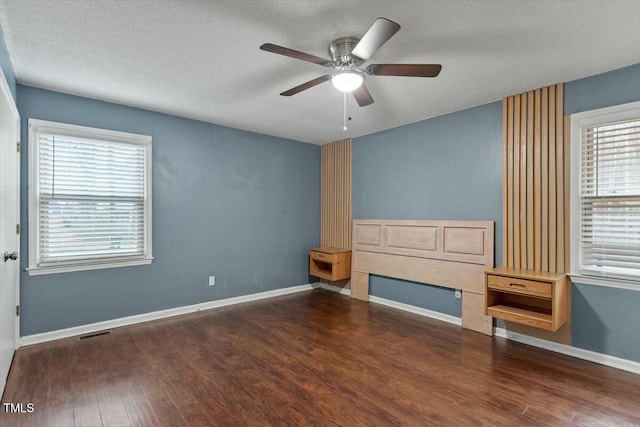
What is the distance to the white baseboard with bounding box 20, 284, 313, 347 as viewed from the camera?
10.5ft

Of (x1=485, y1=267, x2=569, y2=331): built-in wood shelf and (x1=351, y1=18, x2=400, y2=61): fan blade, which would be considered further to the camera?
(x1=485, y1=267, x2=569, y2=331): built-in wood shelf

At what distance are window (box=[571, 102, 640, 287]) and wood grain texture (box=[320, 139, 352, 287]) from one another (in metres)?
3.03

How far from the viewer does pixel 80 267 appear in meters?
3.44

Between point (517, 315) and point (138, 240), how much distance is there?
13.8 feet

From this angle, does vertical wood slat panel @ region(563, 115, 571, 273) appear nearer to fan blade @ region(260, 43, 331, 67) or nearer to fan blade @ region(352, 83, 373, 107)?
fan blade @ region(352, 83, 373, 107)

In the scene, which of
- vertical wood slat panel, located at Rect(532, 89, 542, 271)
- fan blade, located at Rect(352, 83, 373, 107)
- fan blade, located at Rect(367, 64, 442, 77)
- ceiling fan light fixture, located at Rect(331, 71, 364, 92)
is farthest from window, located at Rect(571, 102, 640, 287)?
ceiling fan light fixture, located at Rect(331, 71, 364, 92)

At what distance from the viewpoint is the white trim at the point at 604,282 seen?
2.72 m

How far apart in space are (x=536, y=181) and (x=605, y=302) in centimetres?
124

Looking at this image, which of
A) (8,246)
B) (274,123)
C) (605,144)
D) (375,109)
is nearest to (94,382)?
(8,246)

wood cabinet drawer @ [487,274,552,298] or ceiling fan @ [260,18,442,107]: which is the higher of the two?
ceiling fan @ [260,18,442,107]

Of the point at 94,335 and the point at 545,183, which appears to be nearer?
the point at 545,183

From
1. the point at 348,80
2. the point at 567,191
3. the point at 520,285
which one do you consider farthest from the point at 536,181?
the point at 348,80

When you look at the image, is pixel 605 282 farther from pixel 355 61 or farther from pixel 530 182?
pixel 355 61

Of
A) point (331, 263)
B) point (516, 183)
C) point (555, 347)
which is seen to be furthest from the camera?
point (331, 263)
